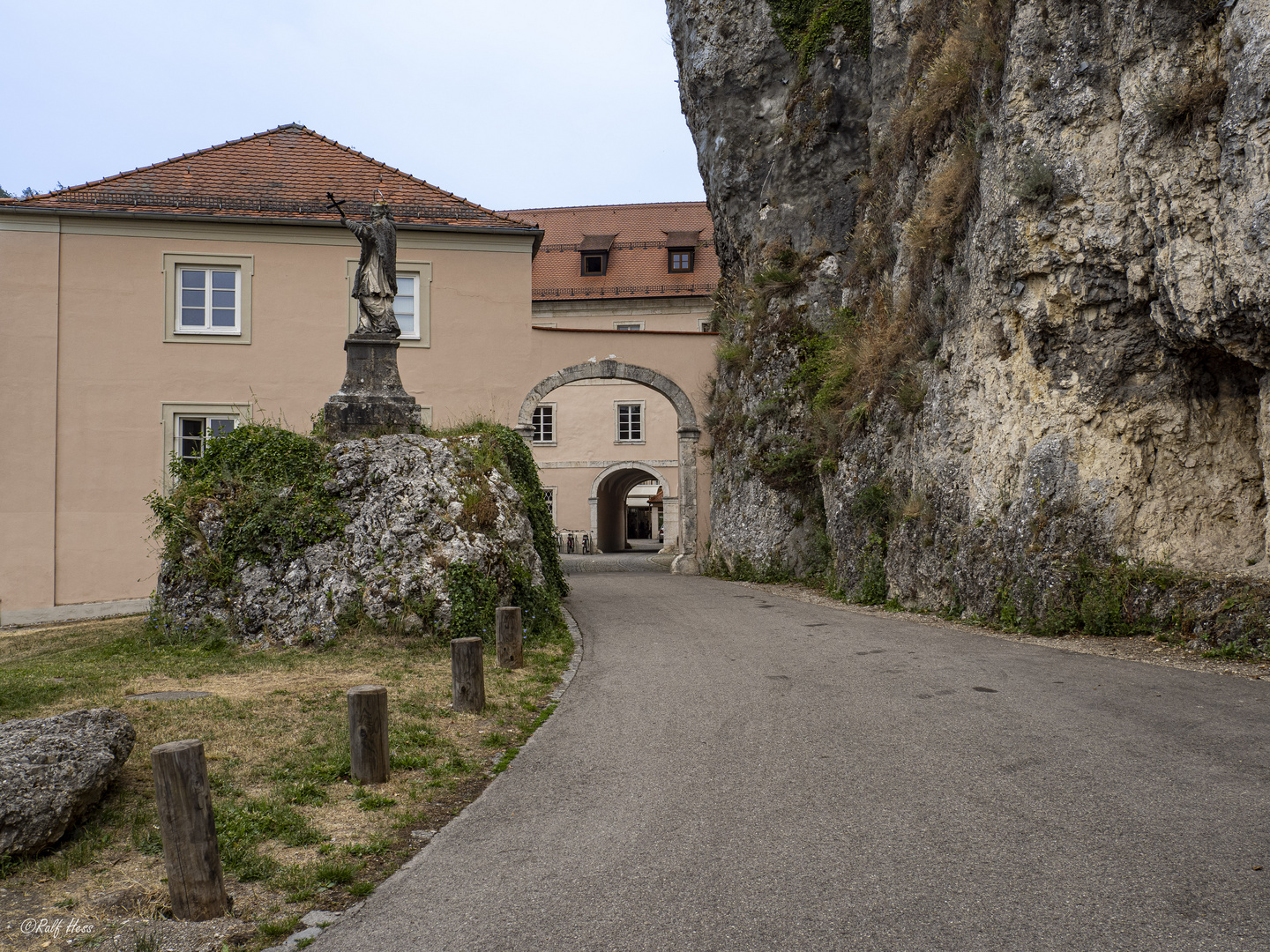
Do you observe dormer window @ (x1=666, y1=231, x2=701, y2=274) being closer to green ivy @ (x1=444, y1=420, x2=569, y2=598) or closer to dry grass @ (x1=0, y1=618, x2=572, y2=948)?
green ivy @ (x1=444, y1=420, x2=569, y2=598)

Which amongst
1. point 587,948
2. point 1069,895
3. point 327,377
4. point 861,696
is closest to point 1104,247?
point 861,696

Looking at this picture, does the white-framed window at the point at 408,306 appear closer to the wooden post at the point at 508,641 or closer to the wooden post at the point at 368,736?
the wooden post at the point at 508,641

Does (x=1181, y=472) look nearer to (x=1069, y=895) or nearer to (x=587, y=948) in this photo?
(x=1069, y=895)

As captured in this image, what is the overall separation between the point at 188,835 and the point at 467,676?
3.63 metres

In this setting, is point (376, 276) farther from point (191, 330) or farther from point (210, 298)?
point (210, 298)

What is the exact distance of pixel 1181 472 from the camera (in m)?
10.8

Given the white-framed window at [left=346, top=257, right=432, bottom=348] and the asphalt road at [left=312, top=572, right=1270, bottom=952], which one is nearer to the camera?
the asphalt road at [left=312, top=572, right=1270, bottom=952]

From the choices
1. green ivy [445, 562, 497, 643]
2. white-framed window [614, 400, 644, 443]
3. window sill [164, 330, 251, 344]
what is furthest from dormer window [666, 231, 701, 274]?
green ivy [445, 562, 497, 643]

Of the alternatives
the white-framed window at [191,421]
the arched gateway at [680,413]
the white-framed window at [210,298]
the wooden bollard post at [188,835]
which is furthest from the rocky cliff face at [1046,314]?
the white-framed window at [210,298]

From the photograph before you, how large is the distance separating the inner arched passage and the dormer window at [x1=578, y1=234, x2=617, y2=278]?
7.42 meters

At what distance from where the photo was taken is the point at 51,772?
4.45 metres

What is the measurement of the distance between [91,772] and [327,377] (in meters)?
16.7

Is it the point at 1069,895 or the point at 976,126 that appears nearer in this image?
the point at 1069,895

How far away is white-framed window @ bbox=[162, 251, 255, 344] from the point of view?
19953mm
